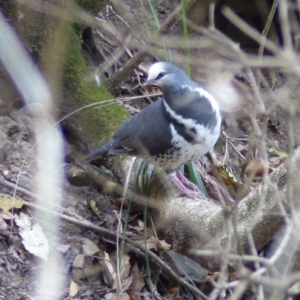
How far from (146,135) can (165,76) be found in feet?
0.93

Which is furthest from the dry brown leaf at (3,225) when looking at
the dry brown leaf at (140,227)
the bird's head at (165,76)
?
the bird's head at (165,76)

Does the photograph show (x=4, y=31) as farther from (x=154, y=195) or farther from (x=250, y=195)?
(x=250, y=195)

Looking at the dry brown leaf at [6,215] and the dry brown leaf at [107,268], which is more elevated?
the dry brown leaf at [6,215]

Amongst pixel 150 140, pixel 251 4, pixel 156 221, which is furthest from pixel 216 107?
pixel 251 4

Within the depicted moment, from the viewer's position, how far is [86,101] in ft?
11.4

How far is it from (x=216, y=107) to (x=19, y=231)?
3.46 ft

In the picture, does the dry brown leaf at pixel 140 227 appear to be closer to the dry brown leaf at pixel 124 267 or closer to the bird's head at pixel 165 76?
the dry brown leaf at pixel 124 267

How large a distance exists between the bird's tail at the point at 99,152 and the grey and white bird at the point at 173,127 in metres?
0.04

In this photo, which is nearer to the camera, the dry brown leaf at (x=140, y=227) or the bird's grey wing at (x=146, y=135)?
the bird's grey wing at (x=146, y=135)

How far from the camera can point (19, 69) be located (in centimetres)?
342

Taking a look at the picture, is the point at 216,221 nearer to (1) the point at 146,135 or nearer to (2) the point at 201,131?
(2) the point at 201,131

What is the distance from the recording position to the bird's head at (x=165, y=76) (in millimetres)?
2953

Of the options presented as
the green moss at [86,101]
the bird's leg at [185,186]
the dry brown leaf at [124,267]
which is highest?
the green moss at [86,101]

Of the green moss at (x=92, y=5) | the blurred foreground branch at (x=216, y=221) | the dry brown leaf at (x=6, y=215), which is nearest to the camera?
the blurred foreground branch at (x=216, y=221)
